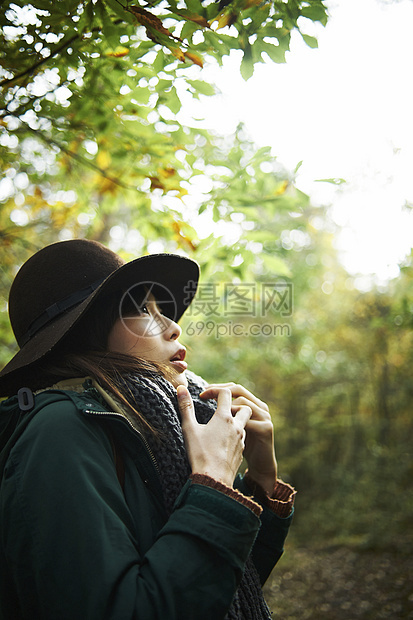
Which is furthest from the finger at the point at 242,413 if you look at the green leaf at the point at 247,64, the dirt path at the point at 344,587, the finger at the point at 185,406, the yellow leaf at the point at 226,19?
the dirt path at the point at 344,587

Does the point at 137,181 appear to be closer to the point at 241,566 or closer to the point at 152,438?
the point at 152,438

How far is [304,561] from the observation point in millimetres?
7531

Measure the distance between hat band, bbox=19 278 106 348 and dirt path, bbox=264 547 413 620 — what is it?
5.42 metres

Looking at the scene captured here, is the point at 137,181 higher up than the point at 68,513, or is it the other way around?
the point at 137,181

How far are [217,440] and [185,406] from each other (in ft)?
0.61

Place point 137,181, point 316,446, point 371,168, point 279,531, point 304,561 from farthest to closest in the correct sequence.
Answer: point 316,446 → point 371,168 → point 304,561 → point 137,181 → point 279,531

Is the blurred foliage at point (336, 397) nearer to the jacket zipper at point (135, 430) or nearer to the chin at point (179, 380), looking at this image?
the chin at point (179, 380)

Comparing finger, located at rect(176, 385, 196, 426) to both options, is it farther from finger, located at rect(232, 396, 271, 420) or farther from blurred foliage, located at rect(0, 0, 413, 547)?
blurred foliage, located at rect(0, 0, 413, 547)

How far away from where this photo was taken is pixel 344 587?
604cm

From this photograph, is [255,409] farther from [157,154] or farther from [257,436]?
[157,154]

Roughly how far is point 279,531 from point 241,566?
2.21 feet

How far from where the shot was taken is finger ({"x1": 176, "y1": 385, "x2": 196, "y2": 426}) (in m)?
1.31

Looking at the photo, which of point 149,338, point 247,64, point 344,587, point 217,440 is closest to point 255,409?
point 217,440

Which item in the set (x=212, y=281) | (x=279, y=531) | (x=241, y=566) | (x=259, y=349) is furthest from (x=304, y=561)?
→ (x=241, y=566)
